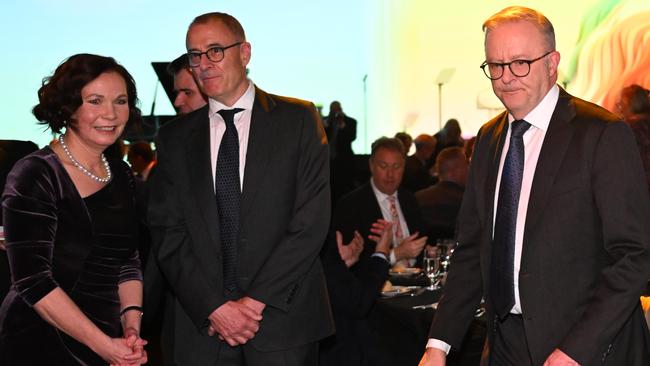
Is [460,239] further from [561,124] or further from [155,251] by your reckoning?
[155,251]

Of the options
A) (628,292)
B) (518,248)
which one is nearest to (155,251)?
(518,248)

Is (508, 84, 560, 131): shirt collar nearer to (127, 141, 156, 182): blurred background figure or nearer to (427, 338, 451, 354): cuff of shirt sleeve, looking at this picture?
(427, 338, 451, 354): cuff of shirt sleeve

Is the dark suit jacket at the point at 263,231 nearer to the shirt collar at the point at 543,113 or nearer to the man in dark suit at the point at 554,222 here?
the man in dark suit at the point at 554,222

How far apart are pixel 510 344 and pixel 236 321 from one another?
87 centimetres

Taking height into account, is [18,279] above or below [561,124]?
below

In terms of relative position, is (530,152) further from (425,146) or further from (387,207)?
(425,146)

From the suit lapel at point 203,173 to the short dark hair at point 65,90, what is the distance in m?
0.44

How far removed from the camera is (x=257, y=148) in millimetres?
2869

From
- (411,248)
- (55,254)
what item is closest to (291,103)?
(55,254)

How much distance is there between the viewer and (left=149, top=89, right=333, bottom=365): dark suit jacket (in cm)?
279

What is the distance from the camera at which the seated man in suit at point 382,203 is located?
16.9 ft

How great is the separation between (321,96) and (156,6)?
2.02 m

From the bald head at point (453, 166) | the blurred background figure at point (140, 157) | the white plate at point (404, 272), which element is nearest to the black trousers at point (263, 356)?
the white plate at point (404, 272)

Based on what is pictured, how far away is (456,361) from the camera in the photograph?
380 cm
